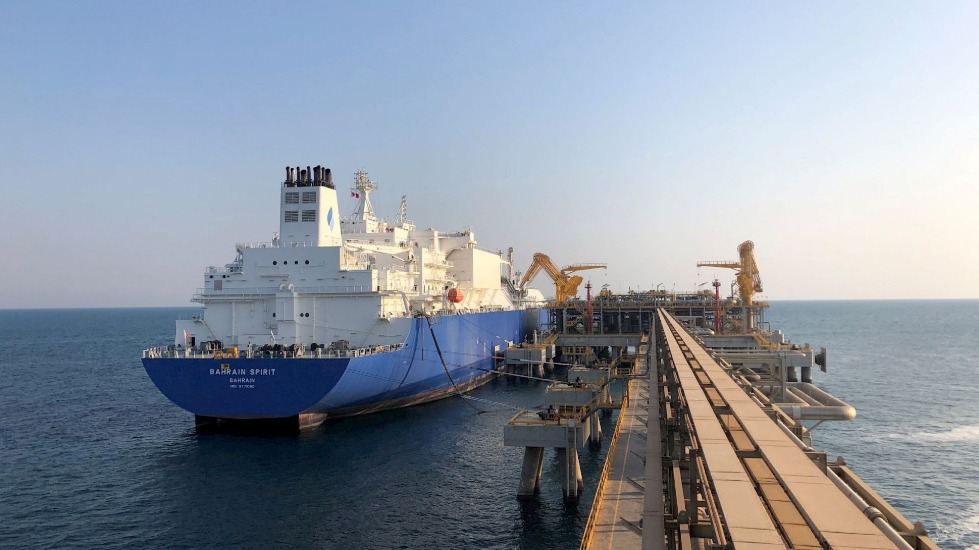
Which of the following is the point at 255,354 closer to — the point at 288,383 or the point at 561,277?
the point at 288,383

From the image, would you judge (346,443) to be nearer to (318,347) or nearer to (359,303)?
(318,347)

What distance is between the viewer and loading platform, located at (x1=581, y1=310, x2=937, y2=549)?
14.1 feet

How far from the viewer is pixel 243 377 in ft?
97.1

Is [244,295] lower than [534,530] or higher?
higher

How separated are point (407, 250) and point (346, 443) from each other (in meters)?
15.6

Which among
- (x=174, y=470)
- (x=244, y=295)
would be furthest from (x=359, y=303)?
(x=174, y=470)

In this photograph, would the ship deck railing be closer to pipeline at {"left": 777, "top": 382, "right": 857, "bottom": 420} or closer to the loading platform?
pipeline at {"left": 777, "top": 382, "right": 857, "bottom": 420}

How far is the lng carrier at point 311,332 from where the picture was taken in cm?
2980

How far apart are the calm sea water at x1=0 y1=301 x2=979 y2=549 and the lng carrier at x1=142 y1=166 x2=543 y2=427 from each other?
1.76m

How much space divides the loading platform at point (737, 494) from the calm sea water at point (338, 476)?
776cm

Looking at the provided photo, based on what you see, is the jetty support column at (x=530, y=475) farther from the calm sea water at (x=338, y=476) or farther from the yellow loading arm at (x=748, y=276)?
the yellow loading arm at (x=748, y=276)

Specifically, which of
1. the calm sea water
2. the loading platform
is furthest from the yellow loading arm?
the loading platform

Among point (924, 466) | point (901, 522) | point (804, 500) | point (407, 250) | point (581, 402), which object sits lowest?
point (924, 466)

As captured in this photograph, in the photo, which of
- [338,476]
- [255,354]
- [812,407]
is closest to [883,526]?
[338,476]
